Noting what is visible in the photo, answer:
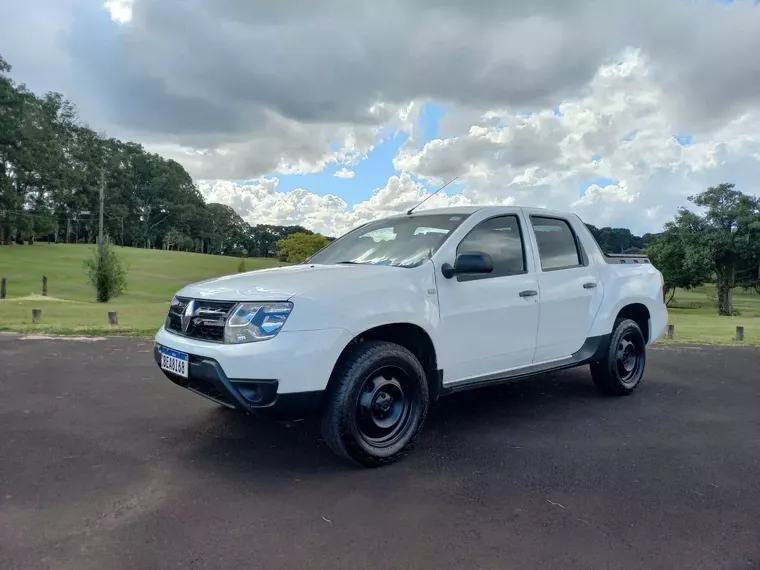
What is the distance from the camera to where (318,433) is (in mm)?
4617

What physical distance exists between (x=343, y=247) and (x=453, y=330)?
154 centimetres

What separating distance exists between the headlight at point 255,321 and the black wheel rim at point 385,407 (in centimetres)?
72

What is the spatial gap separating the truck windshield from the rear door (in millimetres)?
958

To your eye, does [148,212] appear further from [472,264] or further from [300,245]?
[472,264]

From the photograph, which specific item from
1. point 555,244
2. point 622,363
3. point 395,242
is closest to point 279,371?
point 395,242

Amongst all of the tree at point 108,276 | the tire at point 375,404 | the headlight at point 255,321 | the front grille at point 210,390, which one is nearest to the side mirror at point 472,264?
the tire at point 375,404

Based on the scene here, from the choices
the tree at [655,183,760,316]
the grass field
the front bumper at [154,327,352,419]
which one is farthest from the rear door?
the tree at [655,183,760,316]

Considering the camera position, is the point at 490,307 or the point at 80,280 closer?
the point at 490,307

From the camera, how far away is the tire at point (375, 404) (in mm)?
3670

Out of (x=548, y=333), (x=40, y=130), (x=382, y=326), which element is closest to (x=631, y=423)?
(x=548, y=333)

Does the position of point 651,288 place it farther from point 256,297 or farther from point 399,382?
point 256,297

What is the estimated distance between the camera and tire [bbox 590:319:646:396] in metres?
5.74

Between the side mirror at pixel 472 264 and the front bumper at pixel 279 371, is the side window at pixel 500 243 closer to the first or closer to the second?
the side mirror at pixel 472 264

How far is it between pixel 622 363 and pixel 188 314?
4471 mm
